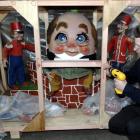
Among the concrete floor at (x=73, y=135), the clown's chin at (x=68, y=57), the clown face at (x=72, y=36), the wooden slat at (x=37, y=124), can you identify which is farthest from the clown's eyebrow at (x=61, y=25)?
the concrete floor at (x=73, y=135)

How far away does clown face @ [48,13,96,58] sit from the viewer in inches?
53.8

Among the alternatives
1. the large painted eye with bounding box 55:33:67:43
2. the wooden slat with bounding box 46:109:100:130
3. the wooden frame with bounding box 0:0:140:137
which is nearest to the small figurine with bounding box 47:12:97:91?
the large painted eye with bounding box 55:33:67:43

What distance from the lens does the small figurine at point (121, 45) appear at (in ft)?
4.68

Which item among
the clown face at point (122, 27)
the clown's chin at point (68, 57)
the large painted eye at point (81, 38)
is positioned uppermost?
the clown face at point (122, 27)

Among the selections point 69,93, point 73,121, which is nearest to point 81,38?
point 69,93

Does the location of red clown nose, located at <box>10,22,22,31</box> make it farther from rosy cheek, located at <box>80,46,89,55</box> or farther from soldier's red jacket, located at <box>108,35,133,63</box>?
soldier's red jacket, located at <box>108,35,133,63</box>

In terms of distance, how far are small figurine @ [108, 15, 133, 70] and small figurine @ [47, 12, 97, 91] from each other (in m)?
0.11

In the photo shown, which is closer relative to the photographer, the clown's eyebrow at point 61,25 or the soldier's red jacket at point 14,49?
the clown's eyebrow at point 61,25

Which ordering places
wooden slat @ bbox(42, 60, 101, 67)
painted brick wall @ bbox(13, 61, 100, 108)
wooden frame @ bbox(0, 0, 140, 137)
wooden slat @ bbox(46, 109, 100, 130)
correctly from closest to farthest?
wooden frame @ bbox(0, 0, 140, 137) → wooden slat @ bbox(42, 60, 101, 67) → wooden slat @ bbox(46, 109, 100, 130) → painted brick wall @ bbox(13, 61, 100, 108)

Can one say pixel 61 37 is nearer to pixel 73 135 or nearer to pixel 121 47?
pixel 121 47

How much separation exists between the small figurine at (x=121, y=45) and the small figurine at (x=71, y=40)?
0.11 meters

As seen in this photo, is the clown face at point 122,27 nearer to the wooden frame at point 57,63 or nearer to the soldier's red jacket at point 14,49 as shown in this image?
the wooden frame at point 57,63

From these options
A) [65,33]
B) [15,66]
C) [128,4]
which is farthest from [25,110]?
[128,4]

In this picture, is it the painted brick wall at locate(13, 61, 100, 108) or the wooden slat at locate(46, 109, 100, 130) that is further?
the painted brick wall at locate(13, 61, 100, 108)
